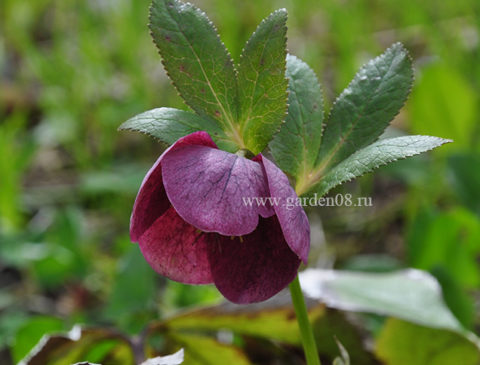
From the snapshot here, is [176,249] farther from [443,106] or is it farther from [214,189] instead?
[443,106]

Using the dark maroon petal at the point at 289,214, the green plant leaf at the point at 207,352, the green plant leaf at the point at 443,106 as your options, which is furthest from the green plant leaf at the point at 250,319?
the green plant leaf at the point at 443,106

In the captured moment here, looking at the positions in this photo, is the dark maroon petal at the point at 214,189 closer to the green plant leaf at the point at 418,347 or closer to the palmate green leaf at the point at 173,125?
the palmate green leaf at the point at 173,125

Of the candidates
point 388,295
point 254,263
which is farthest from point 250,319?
point 254,263

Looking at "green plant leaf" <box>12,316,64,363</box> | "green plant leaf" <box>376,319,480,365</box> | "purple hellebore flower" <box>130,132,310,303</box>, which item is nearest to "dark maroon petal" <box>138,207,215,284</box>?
"purple hellebore flower" <box>130,132,310,303</box>

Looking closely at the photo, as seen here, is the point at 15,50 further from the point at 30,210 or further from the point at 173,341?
the point at 173,341

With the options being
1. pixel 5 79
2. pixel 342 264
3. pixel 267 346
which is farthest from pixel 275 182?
pixel 5 79

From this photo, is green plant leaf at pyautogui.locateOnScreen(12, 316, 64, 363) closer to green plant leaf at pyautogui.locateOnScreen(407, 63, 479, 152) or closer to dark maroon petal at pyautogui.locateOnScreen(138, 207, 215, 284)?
dark maroon petal at pyautogui.locateOnScreen(138, 207, 215, 284)
